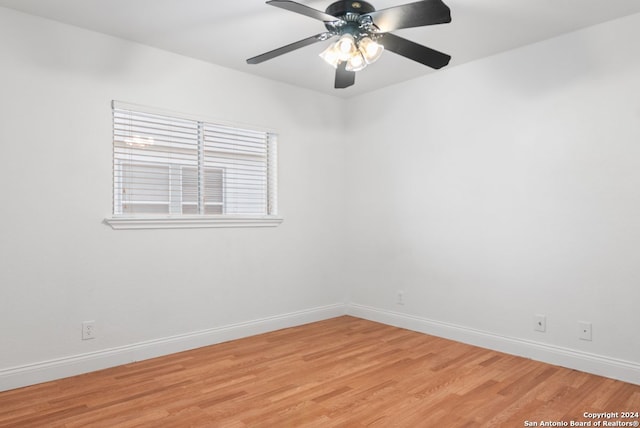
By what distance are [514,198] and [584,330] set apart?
1088 mm

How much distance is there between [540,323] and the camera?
130 inches

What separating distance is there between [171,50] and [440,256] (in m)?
2.94

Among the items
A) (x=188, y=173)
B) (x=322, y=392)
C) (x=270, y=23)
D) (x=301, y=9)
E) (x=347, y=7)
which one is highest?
(x=270, y=23)

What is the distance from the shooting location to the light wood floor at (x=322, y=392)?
2.38m

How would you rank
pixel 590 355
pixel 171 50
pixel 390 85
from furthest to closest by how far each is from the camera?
pixel 390 85, pixel 171 50, pixel 590 355

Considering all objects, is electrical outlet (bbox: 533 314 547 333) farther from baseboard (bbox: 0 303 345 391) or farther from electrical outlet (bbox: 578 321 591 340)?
baseboard (bbox: 0 303 345 391)

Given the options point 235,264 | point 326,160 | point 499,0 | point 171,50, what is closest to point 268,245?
point 235,264

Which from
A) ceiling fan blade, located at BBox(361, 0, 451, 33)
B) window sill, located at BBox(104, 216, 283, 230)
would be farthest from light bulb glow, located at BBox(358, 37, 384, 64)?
window sill, located at BBox(104, 216, 283, 230)

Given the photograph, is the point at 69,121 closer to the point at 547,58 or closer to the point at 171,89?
the point at 171,89

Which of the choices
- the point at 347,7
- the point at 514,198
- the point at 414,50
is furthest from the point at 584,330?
the point at 347,7

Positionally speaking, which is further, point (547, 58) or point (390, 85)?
point (390, 85)

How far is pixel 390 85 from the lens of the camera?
14.4 ft

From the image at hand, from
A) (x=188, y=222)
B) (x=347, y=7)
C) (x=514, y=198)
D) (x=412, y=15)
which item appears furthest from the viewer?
(x=188, y=222)

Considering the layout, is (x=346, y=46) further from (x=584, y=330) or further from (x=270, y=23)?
(x=584, y=330)
